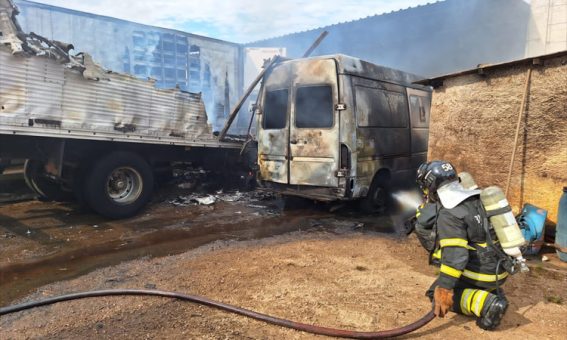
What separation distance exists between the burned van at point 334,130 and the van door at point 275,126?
1cm

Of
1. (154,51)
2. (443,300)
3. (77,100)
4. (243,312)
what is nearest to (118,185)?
(77,100)

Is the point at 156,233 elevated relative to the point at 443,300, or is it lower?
lower

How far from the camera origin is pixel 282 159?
6.69m

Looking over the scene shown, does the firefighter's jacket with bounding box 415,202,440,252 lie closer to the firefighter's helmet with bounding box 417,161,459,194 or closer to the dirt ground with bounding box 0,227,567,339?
the firefighter's helmet with bounding box 417,161,459,194

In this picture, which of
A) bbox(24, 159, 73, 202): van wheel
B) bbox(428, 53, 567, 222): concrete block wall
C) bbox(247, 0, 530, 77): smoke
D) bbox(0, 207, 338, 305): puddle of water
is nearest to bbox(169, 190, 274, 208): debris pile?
bbox(0, 207, 338, 305): puddle of water

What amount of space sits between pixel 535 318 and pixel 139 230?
4979 millimetres

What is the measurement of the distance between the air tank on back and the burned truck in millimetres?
5271

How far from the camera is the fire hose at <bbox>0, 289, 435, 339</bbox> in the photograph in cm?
276

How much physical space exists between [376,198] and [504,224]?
4.14m

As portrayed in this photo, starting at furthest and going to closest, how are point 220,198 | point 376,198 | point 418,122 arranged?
point 220,198 → point 418,122 → point 376,198

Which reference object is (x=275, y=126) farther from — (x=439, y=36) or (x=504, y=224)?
(x=439, y=36)

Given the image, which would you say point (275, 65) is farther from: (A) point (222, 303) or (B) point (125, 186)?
(A) point (222, 303)

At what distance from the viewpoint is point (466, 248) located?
104 inches

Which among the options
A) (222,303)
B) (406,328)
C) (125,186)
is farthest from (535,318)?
(125,186)
